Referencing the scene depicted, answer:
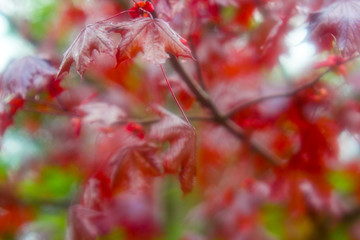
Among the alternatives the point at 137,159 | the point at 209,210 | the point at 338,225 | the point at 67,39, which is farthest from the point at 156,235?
the point at 67,39

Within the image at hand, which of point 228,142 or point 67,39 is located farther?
point 67,39

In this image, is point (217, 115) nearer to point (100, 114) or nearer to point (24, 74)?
point (100, 114)

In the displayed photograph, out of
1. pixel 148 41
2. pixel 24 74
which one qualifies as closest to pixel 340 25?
pixel 148 41

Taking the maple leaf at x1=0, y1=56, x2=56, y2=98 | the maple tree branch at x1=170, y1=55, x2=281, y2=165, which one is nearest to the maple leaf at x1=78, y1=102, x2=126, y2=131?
the maple leaf at x1=0, y1=56, x2=56, y2=98

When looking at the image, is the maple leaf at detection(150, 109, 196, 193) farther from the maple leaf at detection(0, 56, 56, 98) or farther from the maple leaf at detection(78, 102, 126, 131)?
the maple leaf at detection(0, 56, 56, 98)

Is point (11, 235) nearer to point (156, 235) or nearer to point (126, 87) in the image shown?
point (156, 235)

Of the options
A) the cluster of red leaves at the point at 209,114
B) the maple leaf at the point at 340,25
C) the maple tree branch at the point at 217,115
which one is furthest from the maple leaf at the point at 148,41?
the maple leaf at the point at 340,25
